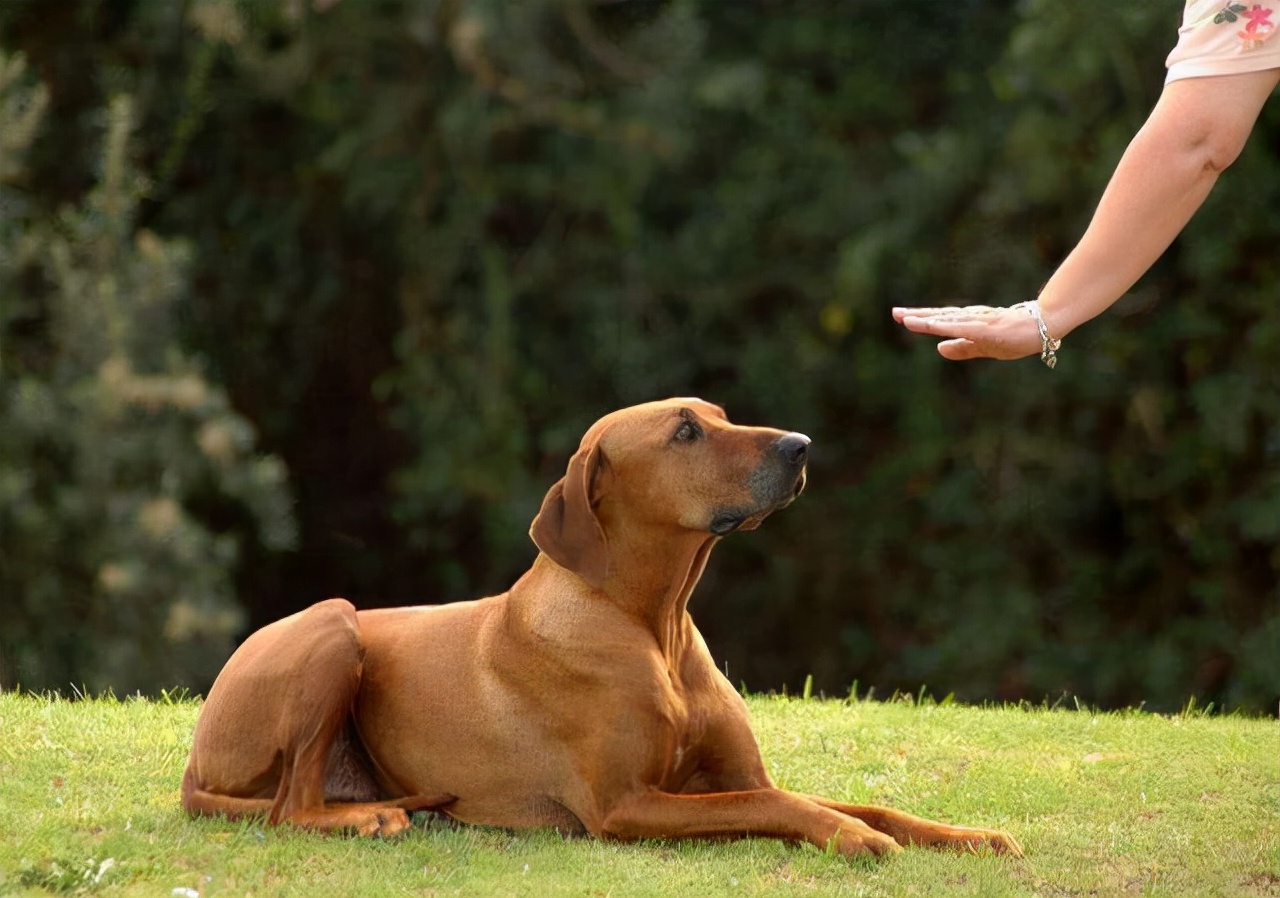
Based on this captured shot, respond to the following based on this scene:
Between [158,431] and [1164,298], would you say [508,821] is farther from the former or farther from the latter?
[1164,298]

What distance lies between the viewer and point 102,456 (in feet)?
32.9

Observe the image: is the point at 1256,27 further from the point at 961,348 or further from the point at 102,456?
the point at 102,456

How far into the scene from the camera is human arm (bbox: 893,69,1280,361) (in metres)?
3.91

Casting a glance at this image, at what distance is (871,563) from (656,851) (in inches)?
301

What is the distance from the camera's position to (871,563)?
11.9m

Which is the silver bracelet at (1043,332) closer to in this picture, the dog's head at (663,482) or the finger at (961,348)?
the finger at (961,348)

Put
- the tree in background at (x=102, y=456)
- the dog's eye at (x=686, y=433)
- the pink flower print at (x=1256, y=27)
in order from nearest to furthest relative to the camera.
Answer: the pink flower print at (x=1256, y=27) → the dog's eye at (x=686, y=433) → the tree in background at (x=102, y=456)

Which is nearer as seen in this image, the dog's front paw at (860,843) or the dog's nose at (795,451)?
the dog's front paw at (860,843)

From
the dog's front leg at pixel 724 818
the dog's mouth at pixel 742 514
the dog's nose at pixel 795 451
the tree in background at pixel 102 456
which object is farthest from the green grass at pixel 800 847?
the tree in background at pixel 102 456

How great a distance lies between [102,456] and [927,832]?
22.2 ft

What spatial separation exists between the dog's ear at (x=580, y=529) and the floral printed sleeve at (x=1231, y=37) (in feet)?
5.89

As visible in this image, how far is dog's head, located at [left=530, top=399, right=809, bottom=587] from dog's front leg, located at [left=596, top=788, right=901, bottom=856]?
23.8 inches

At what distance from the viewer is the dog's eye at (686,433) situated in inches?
181

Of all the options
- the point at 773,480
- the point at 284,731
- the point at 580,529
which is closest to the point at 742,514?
the point at 773,480
